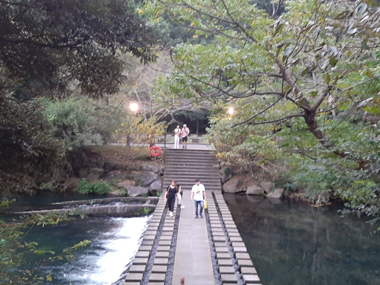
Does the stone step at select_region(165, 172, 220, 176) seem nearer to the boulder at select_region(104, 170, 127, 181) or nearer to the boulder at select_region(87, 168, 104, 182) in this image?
the boulder at select_region(104, 170, 127, 181)

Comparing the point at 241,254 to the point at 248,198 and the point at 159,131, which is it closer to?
the point at 248,198

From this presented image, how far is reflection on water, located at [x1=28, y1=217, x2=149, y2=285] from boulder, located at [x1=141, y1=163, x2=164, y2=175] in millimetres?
5418

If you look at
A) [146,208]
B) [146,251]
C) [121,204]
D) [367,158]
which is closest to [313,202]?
[146,208]

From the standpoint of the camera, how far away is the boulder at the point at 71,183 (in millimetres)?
17930

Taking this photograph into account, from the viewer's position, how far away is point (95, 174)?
18531mm

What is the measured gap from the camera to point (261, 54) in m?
6.04

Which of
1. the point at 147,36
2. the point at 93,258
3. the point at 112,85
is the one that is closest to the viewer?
the point at 147,36

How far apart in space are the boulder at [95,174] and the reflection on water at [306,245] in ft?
26.5

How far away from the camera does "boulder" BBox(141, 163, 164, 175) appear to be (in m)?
18.3

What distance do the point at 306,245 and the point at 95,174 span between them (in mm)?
12581

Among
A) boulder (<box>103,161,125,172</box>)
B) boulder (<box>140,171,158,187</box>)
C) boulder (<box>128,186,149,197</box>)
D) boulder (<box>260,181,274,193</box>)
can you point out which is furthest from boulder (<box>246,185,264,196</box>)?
boulder (<box>103,161,125,172</box>)

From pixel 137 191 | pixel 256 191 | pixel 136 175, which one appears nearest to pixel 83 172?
pixel 136 175

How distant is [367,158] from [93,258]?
7.70 meters

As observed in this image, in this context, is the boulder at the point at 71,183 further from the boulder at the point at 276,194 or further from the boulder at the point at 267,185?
the boulder at the point at 276,194
